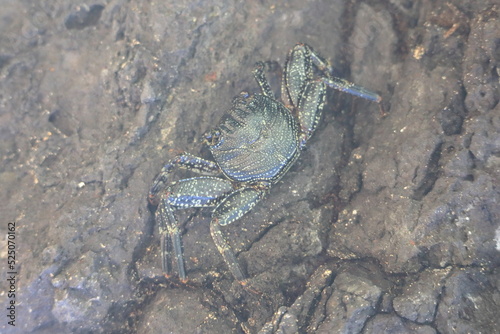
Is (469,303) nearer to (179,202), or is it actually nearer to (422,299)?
(422,299)

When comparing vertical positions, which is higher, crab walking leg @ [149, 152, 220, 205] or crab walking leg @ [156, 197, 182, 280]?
crab walking leg @ [149, 152, 220, 205]

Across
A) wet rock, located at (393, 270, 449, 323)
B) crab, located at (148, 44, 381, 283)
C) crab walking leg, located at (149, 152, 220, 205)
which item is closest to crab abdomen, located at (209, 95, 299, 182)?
crab, located at (148, 44, 381, 283)

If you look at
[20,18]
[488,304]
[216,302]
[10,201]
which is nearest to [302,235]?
[216,302]

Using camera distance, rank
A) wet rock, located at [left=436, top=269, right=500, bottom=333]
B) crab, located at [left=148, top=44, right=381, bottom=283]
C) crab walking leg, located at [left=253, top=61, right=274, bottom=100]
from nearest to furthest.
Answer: wet rock, located at [left=436, top=269, right=500, bottom=333] < crab, located at [left=148, top=44, right=381, bottom=283] < crab walking leg, located at [left=253, top=61, right=274, bottom=100]

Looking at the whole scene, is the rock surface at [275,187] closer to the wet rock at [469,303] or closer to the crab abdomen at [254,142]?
the wet rock at [469,303]

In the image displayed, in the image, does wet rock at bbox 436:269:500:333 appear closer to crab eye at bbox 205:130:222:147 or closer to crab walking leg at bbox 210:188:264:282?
crab walking leg at bbox 210:188:264:282

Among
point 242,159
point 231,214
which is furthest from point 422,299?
point 242,159

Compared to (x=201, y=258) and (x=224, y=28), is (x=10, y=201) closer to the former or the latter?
(x=201, y=258)
